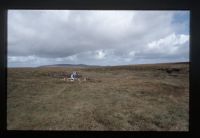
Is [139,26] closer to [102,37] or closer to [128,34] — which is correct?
[128,34]

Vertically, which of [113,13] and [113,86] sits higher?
[113,13]

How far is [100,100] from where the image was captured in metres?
2.39

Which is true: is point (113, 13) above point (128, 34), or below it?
above

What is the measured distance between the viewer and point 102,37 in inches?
94.6

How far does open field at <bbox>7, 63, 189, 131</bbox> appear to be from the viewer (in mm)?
2361

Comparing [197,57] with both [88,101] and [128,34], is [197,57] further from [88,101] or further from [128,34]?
[88,101]

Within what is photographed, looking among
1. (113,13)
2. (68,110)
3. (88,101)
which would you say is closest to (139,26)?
(113,13)

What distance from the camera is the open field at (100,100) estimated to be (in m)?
2.36

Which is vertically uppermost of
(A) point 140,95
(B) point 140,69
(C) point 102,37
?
(C) point 102,37

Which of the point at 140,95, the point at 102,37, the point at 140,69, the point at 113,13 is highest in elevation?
the point at 113,13

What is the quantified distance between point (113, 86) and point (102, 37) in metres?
0.48

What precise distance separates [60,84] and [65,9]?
700 mm
